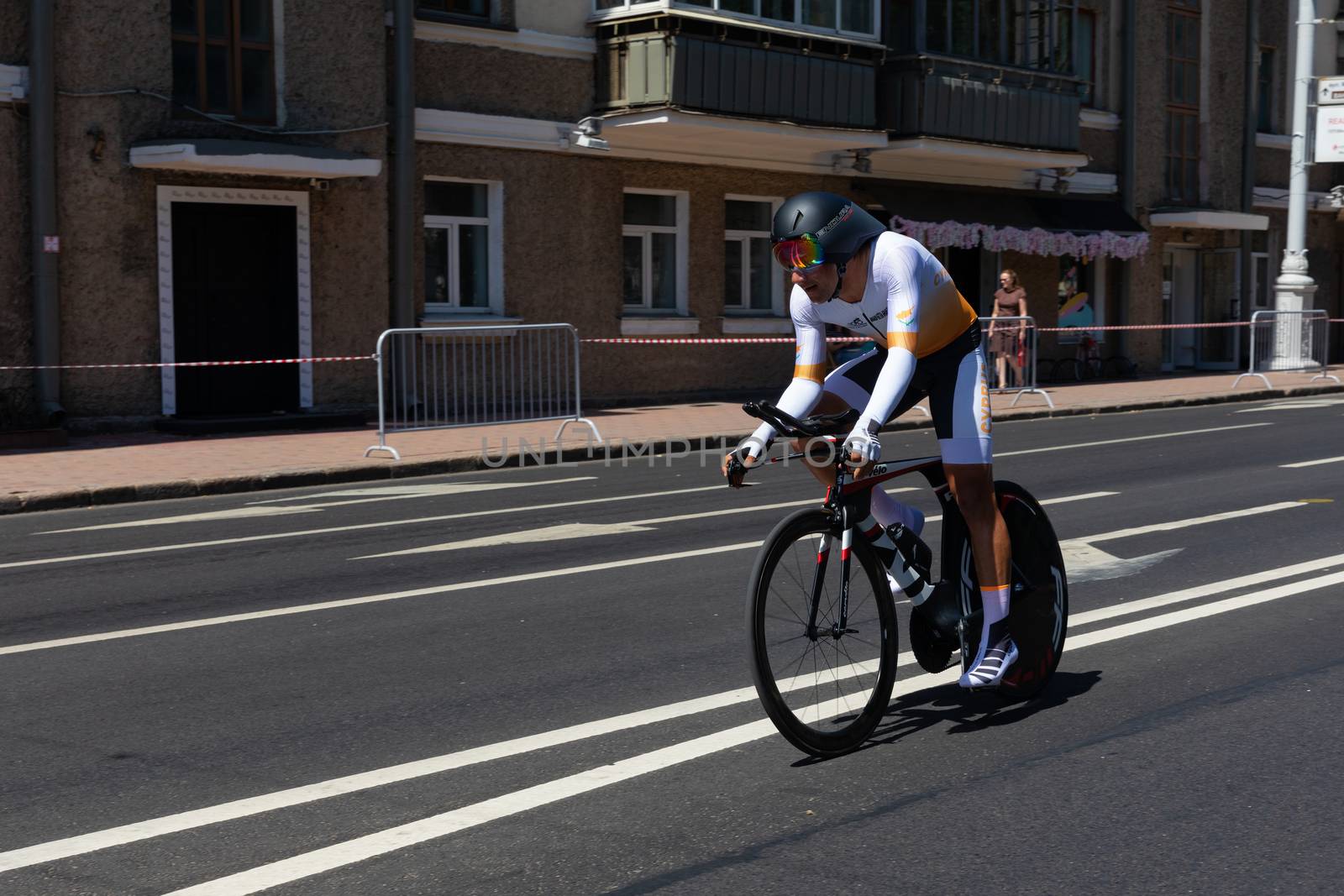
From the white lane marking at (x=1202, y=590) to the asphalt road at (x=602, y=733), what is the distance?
3 cm

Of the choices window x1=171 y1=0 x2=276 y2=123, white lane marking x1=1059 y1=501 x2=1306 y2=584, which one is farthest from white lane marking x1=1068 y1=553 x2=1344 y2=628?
window x1=171 y1=0 x2=276 y2=123

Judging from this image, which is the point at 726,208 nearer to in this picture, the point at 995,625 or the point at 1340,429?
the point at 1340,429

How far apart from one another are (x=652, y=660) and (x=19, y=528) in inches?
263

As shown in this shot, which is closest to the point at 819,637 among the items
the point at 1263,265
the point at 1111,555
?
the point at 1111,555

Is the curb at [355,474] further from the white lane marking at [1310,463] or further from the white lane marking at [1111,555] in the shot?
the white lane marking at [1111,555]

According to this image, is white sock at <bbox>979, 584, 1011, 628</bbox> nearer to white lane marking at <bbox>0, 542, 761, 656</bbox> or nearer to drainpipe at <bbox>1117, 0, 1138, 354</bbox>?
white lane marking at <bbox>0, 542, 761, 656</bbox>

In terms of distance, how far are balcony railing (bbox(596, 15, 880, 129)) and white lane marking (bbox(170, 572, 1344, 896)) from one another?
16.4 m

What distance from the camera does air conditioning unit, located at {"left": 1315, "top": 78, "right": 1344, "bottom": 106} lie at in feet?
92.3

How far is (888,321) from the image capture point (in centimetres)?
518

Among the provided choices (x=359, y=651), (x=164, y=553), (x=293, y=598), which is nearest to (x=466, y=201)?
(x=164, y=553)

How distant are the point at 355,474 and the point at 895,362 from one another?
→ 398 inches

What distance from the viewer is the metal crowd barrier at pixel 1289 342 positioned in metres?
25.5

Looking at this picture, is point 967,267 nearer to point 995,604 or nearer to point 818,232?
point 995,604

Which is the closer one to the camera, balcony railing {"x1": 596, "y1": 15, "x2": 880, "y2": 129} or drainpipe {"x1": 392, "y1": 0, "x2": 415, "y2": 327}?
drainpipe {"x1": 392, "y1": 0, "x2": 415, "y2": 327}
